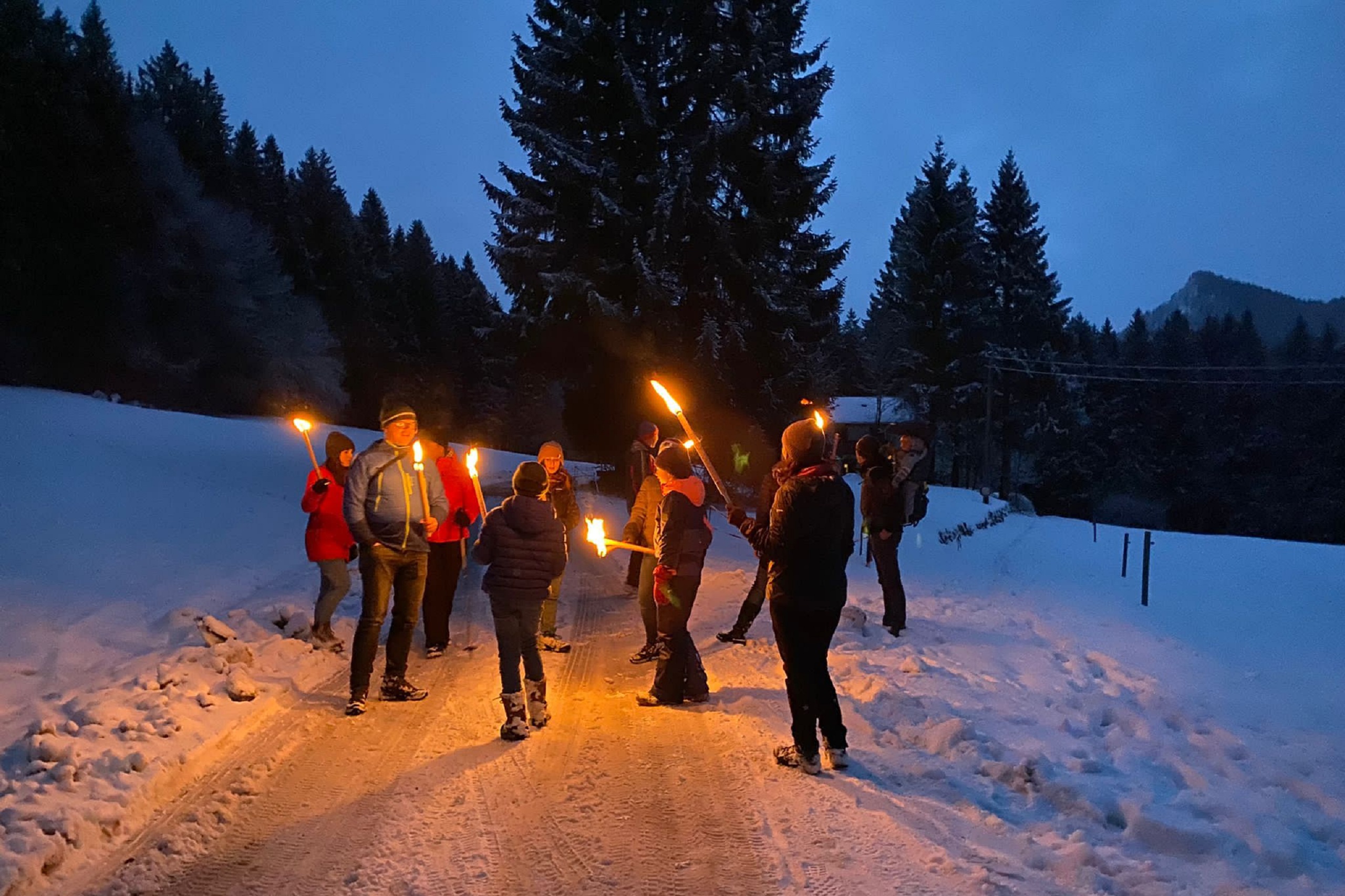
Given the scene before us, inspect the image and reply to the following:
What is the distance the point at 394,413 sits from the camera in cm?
661

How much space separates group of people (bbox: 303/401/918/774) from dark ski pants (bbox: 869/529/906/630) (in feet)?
0.06

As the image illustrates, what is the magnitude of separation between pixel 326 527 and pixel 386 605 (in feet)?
4.29

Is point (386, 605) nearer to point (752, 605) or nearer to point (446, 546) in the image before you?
point (446, 546)

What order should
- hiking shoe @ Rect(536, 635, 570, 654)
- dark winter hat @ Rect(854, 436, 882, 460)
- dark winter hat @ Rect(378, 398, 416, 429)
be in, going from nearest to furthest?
dark winter hat @ Rect(378, 398, 416, 429) → hiking shoe @ Rect(536, 635, 570, 654) → dark winter hat @ Rect(854, 436, 882, 460)

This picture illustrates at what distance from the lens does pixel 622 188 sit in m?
20.3

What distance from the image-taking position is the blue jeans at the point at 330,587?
7594 mm

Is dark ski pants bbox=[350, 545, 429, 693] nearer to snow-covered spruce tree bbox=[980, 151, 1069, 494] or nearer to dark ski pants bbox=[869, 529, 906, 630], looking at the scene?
dark ski pants bbox=[869, 529, 906, 630]

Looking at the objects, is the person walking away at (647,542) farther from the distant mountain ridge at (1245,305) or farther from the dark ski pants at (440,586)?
the distant mountain ridge at (1245,305)

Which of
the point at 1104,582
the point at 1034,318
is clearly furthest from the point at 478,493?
the point at 1034,318

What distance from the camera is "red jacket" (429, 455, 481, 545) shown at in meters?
7.91

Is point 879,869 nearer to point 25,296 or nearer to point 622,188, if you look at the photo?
point 622,188

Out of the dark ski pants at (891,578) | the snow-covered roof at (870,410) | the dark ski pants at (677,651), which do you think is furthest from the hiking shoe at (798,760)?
the snow-covered roof at (870,410)

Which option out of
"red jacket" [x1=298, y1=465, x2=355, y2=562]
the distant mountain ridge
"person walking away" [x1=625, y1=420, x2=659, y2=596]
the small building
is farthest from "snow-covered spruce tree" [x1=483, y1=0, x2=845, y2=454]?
the distant mountain ridge

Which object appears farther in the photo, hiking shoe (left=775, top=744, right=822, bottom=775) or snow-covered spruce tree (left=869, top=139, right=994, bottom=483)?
snow-covered spruce tree (left=869, top=139, right=994, bottom=483)
